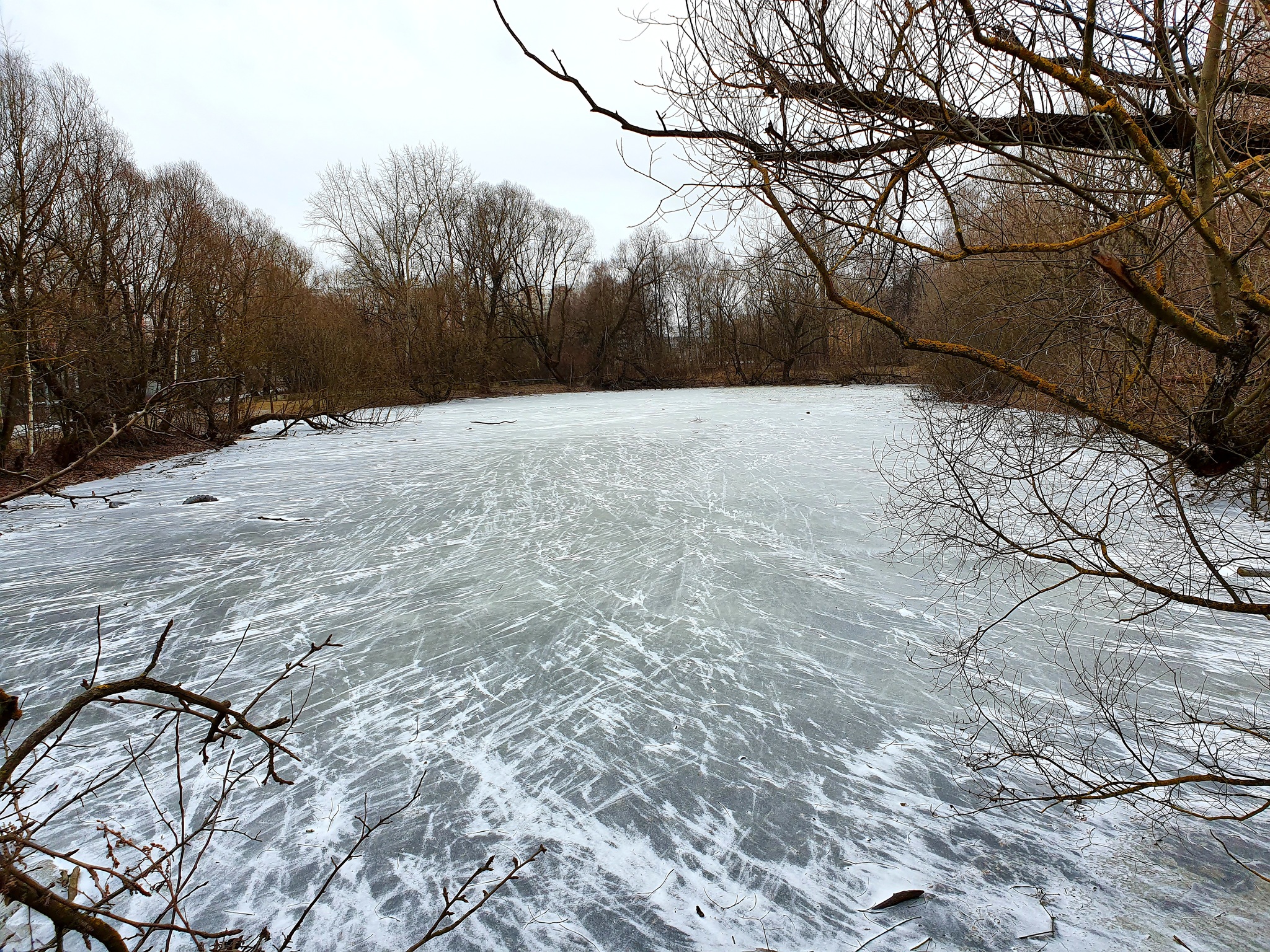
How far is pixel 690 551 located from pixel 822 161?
10.6 ft

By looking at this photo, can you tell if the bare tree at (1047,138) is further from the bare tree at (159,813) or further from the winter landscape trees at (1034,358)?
the bare tree at (159,813)

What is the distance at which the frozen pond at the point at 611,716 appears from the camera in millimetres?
2012

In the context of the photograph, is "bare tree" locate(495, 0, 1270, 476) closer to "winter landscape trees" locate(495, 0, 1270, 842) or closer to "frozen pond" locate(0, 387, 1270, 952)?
"winter landscape trees" locate(495, 0, 1270, 842)

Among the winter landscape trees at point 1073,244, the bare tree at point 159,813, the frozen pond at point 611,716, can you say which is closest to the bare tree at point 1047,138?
the winter landscape trees at point 1073,244

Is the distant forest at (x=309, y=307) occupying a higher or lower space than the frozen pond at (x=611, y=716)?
higher

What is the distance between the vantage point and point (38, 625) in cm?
383

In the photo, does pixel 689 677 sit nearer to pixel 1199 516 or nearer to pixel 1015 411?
pixel 1015 411

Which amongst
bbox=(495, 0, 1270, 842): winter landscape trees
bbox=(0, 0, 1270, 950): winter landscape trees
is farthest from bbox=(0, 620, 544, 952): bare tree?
bbox=(495, 0, 1270, 842): winter landscape trees

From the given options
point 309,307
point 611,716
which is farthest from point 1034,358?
point 309,307

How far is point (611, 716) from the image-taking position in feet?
9.73

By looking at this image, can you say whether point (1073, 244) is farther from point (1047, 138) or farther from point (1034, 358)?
point (1034, 358)

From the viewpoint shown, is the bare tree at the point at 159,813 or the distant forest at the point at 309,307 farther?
the distant forest at the point at 309,307

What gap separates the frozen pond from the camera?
6.60 feet

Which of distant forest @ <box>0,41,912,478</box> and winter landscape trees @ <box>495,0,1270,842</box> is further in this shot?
distant forest @ <box>0,41,912,478</box>
